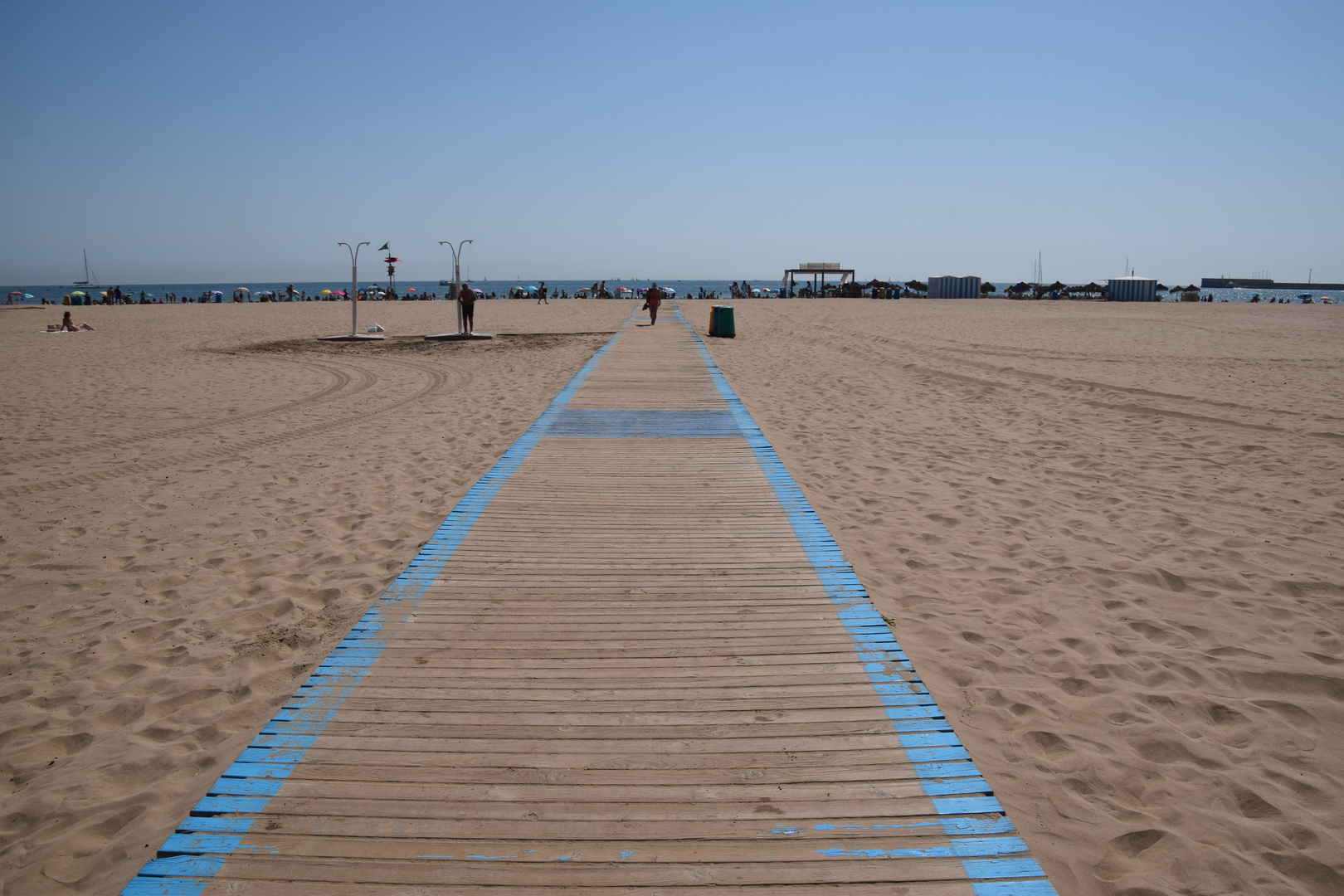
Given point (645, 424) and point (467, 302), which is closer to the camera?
point (645, 424)

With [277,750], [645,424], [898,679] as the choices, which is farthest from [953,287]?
[277,750]

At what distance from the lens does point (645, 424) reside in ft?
27.3

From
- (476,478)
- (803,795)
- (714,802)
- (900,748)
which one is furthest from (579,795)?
(476,478)

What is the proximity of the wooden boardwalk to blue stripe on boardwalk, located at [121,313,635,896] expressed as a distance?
0.01 m

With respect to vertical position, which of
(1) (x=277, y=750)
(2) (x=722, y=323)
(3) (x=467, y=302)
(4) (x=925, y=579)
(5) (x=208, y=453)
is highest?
(3) (x=467, y=302)

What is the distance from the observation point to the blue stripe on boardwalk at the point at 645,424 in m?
7.85

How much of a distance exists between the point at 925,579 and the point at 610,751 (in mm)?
2689

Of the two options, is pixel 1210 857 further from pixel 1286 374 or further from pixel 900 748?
pixel 1286 374

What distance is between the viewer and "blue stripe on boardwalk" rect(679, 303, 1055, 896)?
2213 millimetres

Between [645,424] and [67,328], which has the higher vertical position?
[67,328]

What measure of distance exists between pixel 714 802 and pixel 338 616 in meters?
2.55

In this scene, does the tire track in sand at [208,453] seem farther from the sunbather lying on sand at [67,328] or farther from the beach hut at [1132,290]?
the beach hut at [1132,290]

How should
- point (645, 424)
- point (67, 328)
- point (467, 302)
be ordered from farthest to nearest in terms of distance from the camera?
point (67, 328)
point (467, 302)
point (645, 424)

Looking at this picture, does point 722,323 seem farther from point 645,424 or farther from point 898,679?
point 898,679
